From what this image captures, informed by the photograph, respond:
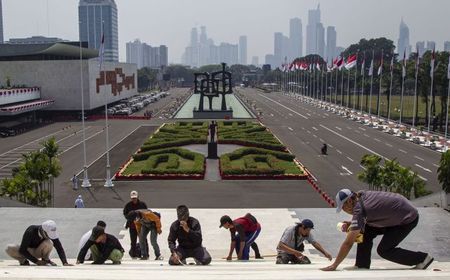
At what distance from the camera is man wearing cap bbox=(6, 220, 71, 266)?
927cm

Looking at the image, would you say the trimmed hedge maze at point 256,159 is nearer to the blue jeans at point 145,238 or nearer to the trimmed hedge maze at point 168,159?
the trimmed hedge maze at point 168,159

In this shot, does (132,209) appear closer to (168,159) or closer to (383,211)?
(383,211)

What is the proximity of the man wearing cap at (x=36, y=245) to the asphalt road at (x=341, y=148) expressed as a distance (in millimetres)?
22241

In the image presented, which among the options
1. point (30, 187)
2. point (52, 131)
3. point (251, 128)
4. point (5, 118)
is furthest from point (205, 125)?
point (30, 187)

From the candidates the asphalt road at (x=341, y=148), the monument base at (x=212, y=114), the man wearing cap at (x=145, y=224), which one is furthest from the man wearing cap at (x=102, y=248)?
the monument base at (x=212, y=114)

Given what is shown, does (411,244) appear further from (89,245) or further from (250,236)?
(89,245)

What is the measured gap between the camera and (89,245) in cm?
968

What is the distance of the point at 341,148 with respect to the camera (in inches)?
1868

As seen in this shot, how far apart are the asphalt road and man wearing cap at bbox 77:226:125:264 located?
2160cm

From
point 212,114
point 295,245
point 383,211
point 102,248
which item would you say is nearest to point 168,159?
point 102,248

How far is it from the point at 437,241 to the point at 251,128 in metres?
41.8

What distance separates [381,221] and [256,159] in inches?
1227

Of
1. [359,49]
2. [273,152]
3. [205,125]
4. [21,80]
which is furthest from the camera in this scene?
[359,49]

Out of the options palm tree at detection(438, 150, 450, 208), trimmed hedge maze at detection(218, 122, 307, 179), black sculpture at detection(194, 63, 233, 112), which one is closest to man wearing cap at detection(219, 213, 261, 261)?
palm tree at detection(438, 150, 450, 208)
